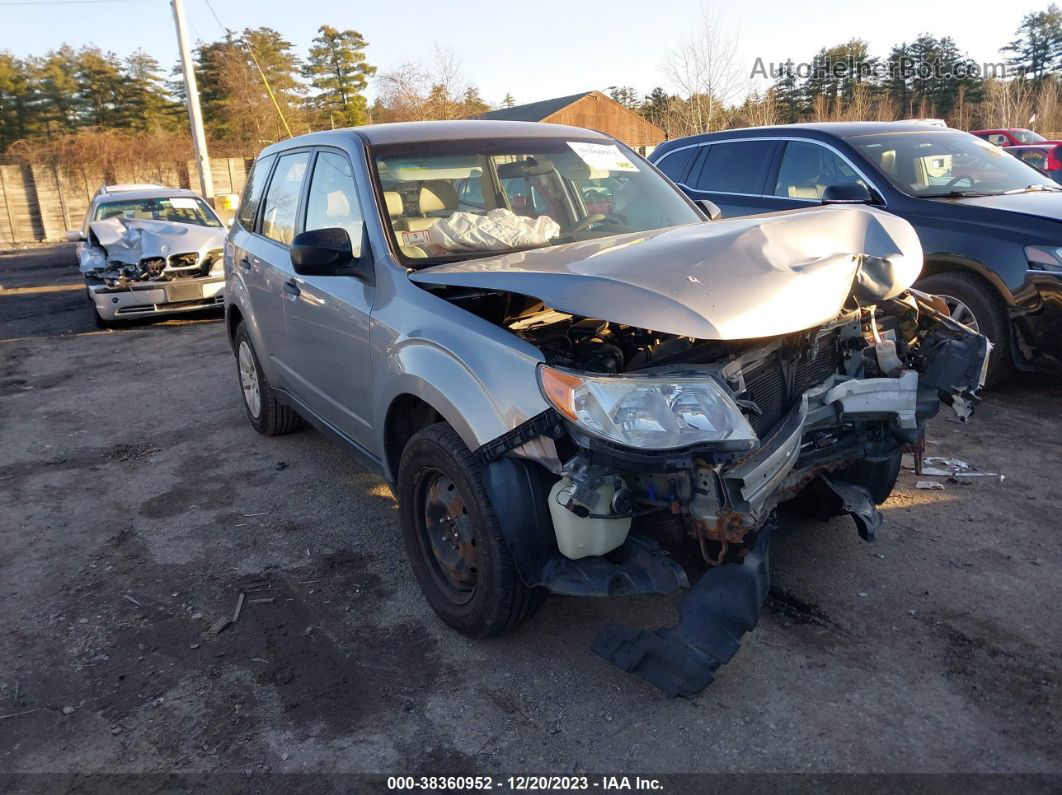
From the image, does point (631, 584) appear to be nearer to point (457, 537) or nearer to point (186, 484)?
point (457, 537)

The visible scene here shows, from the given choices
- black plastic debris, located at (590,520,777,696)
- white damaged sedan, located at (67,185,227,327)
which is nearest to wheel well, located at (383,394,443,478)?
black plastic debris, located at (590,520,777,696)

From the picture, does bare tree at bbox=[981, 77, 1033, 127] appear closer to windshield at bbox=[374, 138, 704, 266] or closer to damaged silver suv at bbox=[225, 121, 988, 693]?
windshield at bbox=[374, 138, 704, 266]

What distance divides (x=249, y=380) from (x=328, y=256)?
103 inches

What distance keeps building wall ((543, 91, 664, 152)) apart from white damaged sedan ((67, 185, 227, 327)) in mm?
35281

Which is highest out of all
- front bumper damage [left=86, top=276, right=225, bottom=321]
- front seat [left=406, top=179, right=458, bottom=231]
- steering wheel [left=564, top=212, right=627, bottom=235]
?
front seat [left=406, top=179, right=458, bottom=231]

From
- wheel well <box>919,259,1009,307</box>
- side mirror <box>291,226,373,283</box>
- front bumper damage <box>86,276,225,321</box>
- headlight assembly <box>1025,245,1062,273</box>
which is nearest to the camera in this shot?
side mirror <box>291,226,373,283</box>

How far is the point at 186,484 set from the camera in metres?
5.10

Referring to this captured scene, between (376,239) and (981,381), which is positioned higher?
(376,239)

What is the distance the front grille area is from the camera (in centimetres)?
295

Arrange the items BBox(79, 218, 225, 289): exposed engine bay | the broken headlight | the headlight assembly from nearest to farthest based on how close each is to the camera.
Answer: the broken headlight
the headlight assembly
BBox(79, 218, 225, 289): exposed engine bay

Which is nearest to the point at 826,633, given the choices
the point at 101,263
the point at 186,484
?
the point at 186,484

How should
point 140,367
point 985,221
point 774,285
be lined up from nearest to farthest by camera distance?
point 774,285
point 985,221
point 140,367

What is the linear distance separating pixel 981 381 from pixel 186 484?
173 inches

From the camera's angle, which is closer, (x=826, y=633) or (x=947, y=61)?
(x=826, y=633)
